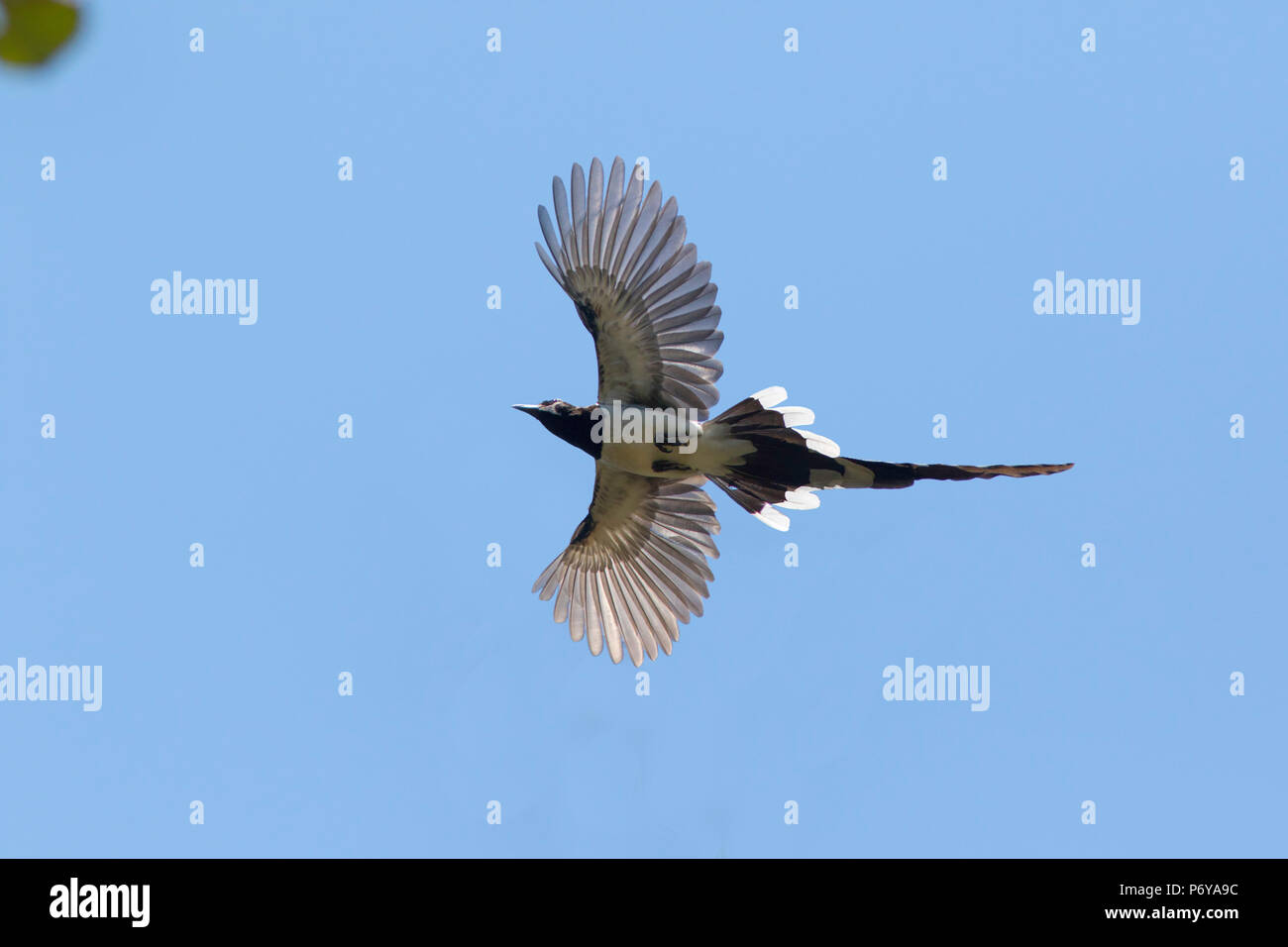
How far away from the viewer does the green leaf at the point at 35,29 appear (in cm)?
83

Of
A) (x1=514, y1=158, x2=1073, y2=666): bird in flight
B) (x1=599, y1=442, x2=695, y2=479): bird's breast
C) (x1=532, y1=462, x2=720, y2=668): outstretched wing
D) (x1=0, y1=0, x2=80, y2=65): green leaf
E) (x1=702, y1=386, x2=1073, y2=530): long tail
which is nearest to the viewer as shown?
(x1=0, y1=0, x2=80, y2=65): green leaf

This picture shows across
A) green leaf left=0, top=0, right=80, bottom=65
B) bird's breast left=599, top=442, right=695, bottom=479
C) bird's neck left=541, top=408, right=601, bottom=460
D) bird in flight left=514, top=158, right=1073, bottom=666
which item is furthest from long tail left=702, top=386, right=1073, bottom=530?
green leaf left=0, top=0, right=80, bottom=65

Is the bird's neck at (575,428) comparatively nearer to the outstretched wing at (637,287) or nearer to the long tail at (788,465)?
the outstretched wing at (637,287)

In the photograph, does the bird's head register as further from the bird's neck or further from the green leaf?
the green leaf

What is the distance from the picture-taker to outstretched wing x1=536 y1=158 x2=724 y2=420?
23.2ft

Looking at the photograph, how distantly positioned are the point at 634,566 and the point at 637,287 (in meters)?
2.09

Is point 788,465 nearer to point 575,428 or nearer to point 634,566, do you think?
point 575,428

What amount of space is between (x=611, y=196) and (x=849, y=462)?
1983 mm

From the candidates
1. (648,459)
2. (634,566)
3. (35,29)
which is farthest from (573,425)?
(35,29)

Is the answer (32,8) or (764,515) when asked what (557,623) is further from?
(32,8)

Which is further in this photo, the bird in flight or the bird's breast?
the bird's breast

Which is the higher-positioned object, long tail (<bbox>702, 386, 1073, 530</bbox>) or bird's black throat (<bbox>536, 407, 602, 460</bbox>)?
bird's black throat (<bbox>536, 407, 602, 460</bbox>)

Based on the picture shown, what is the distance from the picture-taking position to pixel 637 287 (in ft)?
23.6

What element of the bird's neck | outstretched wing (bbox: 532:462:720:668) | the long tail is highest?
the bird's neck
